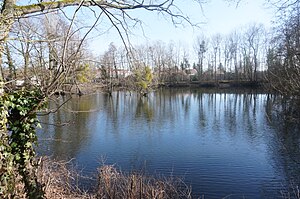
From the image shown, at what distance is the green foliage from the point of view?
3.76 meters

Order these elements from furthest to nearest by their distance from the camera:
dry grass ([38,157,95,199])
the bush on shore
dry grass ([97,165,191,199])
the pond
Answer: the pond, dry grass ([97,165,191,199]), the bush on shore, dry grass ([38,157,95,199])

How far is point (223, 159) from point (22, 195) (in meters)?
7.76

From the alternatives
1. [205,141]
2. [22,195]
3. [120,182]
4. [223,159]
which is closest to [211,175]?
[223,159]

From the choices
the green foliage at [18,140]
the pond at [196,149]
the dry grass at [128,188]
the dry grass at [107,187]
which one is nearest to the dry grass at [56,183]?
the dry grass at [107,187]

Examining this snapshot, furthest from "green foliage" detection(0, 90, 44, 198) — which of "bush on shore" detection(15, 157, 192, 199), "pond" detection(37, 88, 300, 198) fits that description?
"bush on shore" detection(15, 157, 192, 199)

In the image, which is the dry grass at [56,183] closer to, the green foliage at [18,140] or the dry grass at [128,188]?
the dry grass at [128,188]

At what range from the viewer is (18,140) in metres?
4.09

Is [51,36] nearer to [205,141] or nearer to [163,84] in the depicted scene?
[205,141]

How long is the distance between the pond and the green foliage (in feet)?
3.41

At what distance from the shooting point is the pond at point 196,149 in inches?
336

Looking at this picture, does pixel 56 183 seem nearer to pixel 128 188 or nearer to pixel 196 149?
pixel 128 188

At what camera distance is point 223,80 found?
176 feet

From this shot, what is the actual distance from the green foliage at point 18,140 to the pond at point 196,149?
1039 mm

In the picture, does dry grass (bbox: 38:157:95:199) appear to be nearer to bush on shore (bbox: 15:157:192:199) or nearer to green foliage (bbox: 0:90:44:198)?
bush on shore (bbox: 15:157:192:199)
